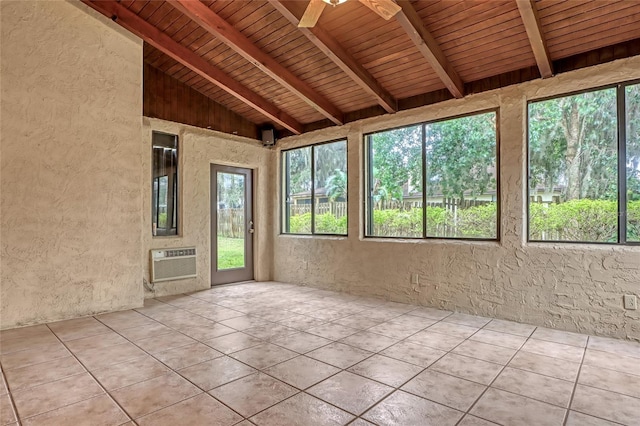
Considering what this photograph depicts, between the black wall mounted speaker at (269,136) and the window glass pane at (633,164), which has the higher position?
the black wall mounted speaker at (269,136)

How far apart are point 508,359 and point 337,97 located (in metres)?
3.97

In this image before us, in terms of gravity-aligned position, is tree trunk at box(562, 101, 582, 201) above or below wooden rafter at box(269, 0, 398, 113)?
below

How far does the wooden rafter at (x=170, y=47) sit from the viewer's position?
4.21 m

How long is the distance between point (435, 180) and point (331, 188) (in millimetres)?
1832

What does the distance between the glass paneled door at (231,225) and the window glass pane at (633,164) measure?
531cm

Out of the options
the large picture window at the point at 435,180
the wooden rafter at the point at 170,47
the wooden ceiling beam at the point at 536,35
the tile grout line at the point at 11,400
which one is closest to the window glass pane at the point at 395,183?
the large picture window at the point at 435,180

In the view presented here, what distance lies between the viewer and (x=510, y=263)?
153 inches

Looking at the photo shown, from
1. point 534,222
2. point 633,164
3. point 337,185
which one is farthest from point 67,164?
point 633,164

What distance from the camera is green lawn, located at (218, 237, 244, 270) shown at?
19.7 ft

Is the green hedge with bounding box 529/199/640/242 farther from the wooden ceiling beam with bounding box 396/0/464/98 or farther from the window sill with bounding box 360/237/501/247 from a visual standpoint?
the wooden ceiling beam with bounding box 396/0/464/98

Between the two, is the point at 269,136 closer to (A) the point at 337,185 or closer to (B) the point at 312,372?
(A) the point at 337,185

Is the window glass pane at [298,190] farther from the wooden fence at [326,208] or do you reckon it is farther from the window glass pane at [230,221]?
the window glass pane at [230,221]

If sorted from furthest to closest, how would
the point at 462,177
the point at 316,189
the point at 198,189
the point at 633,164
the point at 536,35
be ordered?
the point at 316,189
the point at 198,189
the point at 462,177
the point at 633,164
the point at 536,35

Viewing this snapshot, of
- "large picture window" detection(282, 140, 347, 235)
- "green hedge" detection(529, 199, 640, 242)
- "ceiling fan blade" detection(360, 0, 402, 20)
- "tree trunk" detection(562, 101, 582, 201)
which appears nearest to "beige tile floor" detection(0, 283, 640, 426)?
"green hedge" detection(529, 199, 640, 242)
